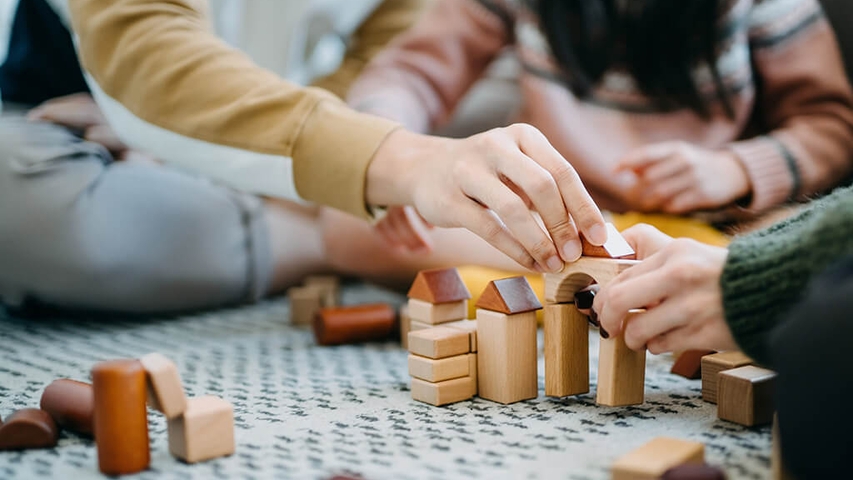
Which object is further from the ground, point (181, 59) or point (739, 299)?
point (181, 59)

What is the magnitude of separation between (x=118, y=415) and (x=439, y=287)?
344mm

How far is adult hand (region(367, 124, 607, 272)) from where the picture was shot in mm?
682

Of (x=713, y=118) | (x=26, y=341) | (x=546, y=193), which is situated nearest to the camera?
(x=546, y=193)

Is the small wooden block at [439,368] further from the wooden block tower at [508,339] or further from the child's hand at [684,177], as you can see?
the child's hand at [684,177]

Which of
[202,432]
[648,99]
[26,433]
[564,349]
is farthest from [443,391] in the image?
[648,99]

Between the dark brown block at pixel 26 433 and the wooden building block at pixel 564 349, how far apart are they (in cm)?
45

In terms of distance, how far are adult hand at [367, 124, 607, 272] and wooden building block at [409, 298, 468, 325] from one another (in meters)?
0.09

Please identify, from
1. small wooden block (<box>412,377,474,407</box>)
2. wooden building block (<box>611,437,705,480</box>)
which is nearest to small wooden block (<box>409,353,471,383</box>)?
small wooden block (<box>412,377,474,407</box>)

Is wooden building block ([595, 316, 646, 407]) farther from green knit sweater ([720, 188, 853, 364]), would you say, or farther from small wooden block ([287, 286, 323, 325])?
small wooden block ([287, 286, 323, 325])

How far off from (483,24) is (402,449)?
3.20ft

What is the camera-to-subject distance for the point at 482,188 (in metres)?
0.70

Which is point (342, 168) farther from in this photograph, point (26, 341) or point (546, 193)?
point (26, 341)

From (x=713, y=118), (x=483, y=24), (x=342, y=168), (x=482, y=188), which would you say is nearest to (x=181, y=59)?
(x=342, y=168)

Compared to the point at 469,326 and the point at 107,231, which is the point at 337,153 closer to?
the point at 469,326
